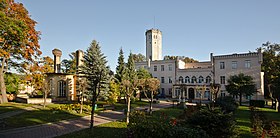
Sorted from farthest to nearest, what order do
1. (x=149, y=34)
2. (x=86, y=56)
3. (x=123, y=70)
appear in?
(x=149, y=34) < (x=123, y=70) < (x=86, y=56)

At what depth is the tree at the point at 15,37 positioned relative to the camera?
65.5 feet

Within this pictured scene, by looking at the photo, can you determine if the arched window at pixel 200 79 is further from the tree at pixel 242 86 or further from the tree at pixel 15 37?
the tree at pixel 15 37

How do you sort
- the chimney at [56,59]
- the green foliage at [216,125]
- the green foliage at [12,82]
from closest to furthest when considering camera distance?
the green foliage at [216,125], the green foliage at [12,82], the chimney at [56,59]

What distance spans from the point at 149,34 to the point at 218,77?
32.0 m

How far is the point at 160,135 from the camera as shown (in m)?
5.70

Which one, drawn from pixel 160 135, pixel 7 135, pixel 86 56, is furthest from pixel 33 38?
pixel 160 135

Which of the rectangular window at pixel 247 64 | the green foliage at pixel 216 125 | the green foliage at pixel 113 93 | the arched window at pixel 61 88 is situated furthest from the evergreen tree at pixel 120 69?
the rectangular window at pixel 247 64

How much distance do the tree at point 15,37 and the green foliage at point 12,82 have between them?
269 cm

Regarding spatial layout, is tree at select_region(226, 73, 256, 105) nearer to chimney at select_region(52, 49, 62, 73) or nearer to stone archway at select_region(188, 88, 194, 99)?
stone archway at select_region(188, 88, 194, 99)

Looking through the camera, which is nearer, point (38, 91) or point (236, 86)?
point (236, 86)

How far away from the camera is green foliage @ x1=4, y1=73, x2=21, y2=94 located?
2742 centimetres

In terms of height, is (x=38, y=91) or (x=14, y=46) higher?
(x=14, y=46)

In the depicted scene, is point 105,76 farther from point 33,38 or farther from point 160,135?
point 160,135

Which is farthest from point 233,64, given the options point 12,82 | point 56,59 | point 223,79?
point 12,82
